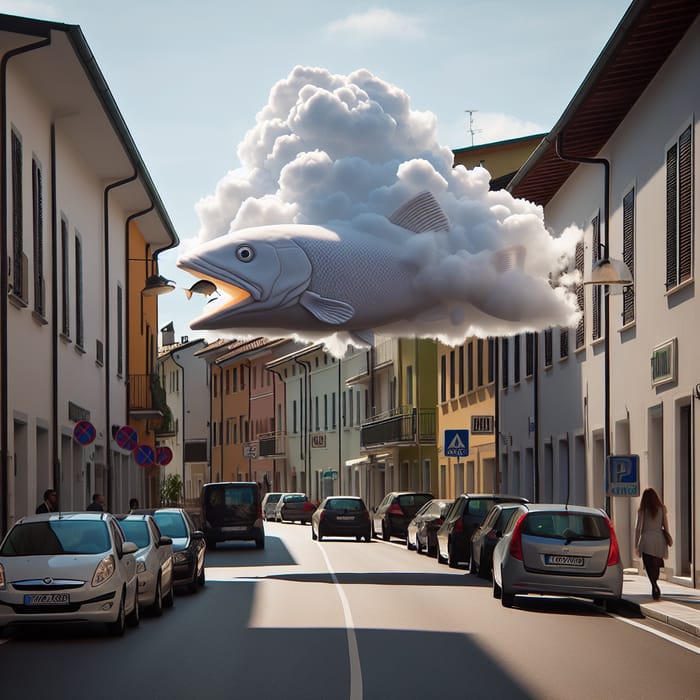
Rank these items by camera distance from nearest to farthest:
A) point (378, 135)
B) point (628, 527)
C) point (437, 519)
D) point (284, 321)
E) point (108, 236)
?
1. point (284, 321)
2. point (378, 135)
3. point (628, 527)
4. point (437, 519)
5. point (108, 236)

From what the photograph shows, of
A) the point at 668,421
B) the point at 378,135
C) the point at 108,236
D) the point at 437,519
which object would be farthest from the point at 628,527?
the point at 108,236

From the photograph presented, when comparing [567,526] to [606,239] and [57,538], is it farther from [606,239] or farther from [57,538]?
[606,239]

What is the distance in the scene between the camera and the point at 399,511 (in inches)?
1892

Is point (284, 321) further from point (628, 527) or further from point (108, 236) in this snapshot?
point (108, 236)

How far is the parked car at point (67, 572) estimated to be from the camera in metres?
16.3

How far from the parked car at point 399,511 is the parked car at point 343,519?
591 millimetres

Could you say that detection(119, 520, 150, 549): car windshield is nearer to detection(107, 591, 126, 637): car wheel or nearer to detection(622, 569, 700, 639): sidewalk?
detection(107, 591, 126, 637): car wheel

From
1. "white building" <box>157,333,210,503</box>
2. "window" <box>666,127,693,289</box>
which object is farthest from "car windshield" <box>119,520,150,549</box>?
"white building" <box>157,333,210,503</box>

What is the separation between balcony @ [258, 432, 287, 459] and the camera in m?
99.4

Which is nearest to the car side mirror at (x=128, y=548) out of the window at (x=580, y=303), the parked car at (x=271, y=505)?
the window at (x=580, y=303)

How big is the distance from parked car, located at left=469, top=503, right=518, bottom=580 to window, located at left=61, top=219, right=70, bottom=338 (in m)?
10.6

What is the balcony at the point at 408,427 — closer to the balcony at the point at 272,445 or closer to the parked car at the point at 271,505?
the parked car at the point at 271,505

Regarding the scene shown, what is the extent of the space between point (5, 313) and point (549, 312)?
29.5ft

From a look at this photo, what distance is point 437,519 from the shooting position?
37625 millimetres
